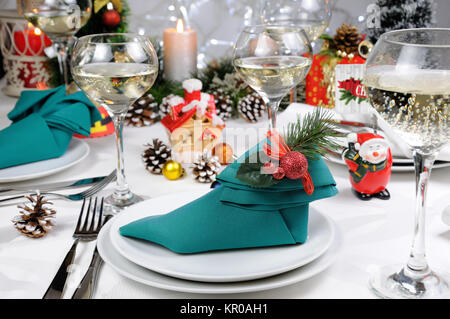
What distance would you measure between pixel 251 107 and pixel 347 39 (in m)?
0.28

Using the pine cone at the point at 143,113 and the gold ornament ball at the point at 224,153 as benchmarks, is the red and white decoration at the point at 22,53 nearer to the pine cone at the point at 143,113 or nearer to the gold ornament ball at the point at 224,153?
the pine cone at the point at 143,113

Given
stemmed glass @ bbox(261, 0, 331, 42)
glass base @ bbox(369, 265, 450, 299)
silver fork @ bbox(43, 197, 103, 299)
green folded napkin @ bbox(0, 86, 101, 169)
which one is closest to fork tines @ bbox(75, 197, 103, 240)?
silver fork @ bbox(43, 197, 103, 299)

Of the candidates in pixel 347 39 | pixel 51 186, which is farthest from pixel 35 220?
pixel 347 39

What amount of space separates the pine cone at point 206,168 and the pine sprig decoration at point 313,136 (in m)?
0.29

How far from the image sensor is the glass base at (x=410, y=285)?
55 cm

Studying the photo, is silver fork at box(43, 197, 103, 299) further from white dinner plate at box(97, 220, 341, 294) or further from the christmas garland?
the christmas garland

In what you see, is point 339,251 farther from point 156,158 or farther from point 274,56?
point 156,158

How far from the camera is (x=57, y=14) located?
1.29 metres

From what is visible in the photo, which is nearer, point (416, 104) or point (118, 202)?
point (416, 104)

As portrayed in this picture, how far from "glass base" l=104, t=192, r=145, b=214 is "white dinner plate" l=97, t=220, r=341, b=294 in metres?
0.19

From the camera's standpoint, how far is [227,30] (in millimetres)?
1965

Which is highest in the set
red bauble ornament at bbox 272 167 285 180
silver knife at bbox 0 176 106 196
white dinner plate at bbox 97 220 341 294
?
red bauble ornament at bbox 272 167 285 180

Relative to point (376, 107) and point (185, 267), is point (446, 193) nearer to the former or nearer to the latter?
point (376, 107)

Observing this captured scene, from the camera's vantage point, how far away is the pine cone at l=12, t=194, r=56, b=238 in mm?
699
